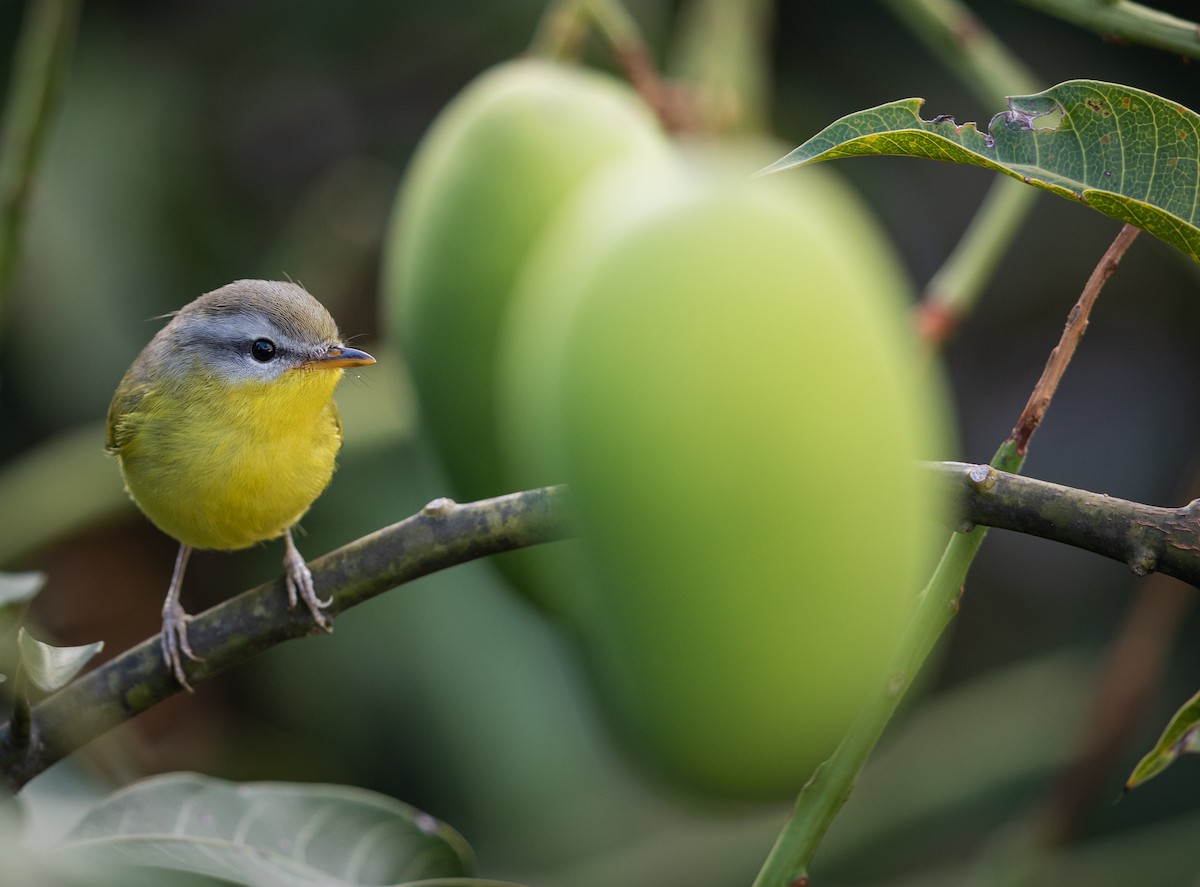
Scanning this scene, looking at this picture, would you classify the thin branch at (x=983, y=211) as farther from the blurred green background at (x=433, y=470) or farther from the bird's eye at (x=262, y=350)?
the bird's eye at (x=262, y=350)

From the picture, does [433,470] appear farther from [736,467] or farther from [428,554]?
[736,467]

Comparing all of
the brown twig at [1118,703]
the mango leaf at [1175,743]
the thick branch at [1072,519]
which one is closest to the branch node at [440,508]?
the thick branch at [1072,519]

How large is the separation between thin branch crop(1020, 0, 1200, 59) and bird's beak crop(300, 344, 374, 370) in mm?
653

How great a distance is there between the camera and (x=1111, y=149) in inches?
25.9

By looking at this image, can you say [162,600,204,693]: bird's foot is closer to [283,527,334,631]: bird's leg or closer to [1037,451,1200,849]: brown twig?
[283,527,334,631]: bird's leg

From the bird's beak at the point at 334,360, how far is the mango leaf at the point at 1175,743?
2.46 ft

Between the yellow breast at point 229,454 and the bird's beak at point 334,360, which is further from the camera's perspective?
the bird's beak at point 334,360

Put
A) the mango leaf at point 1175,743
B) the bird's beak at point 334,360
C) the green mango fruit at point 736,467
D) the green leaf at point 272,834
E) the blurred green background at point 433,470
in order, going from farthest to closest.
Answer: the blurred green background at point 433,470
the bird's beak at point 334,360
the green leaf at point 272,834
the mango leaf at point 1175,743
the green mango fruit at point 736,467

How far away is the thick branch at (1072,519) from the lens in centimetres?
61

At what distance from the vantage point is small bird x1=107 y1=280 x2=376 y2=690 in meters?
1.09

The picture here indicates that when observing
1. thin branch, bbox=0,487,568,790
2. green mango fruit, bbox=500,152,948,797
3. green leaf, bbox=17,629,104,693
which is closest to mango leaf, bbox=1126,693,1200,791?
green mango fruit, bbox=500,152,948,797

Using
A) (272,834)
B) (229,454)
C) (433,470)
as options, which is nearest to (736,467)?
(272,834)

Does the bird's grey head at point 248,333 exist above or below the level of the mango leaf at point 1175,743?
above

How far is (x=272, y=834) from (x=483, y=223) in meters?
0.47
